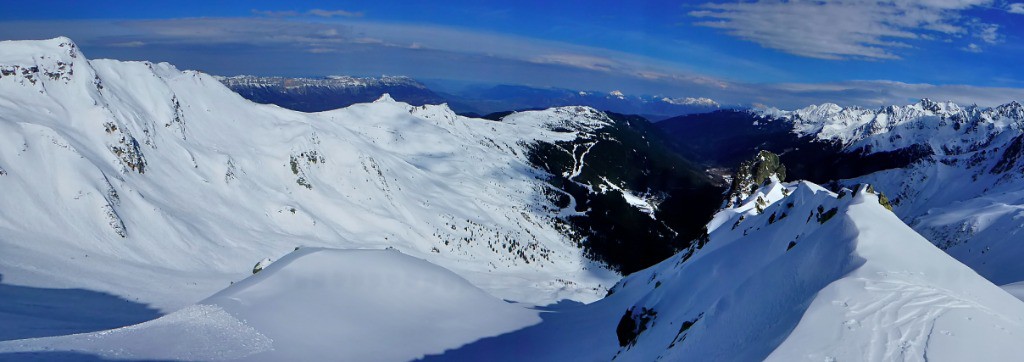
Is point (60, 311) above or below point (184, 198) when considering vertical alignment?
above

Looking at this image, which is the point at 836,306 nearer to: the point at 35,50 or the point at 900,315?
the point at 900,315

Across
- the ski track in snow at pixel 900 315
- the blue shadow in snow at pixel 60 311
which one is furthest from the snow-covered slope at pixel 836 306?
the blue shadow in snow at pixel 60 311

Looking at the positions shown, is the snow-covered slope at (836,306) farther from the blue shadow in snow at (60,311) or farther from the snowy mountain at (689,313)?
the blue shadow in snow at (60,311)

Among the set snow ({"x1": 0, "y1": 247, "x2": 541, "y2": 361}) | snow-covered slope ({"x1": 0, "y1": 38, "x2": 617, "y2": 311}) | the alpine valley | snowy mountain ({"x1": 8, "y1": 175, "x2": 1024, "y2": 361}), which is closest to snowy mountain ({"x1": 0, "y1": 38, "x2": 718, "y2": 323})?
snow-covered slope ({"x1": 0, "y1": 38, "x2": 617, "y2": 311})

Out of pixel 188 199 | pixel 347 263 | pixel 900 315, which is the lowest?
pixel 188 199

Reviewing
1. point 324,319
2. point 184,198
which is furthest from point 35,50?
point 324,319
